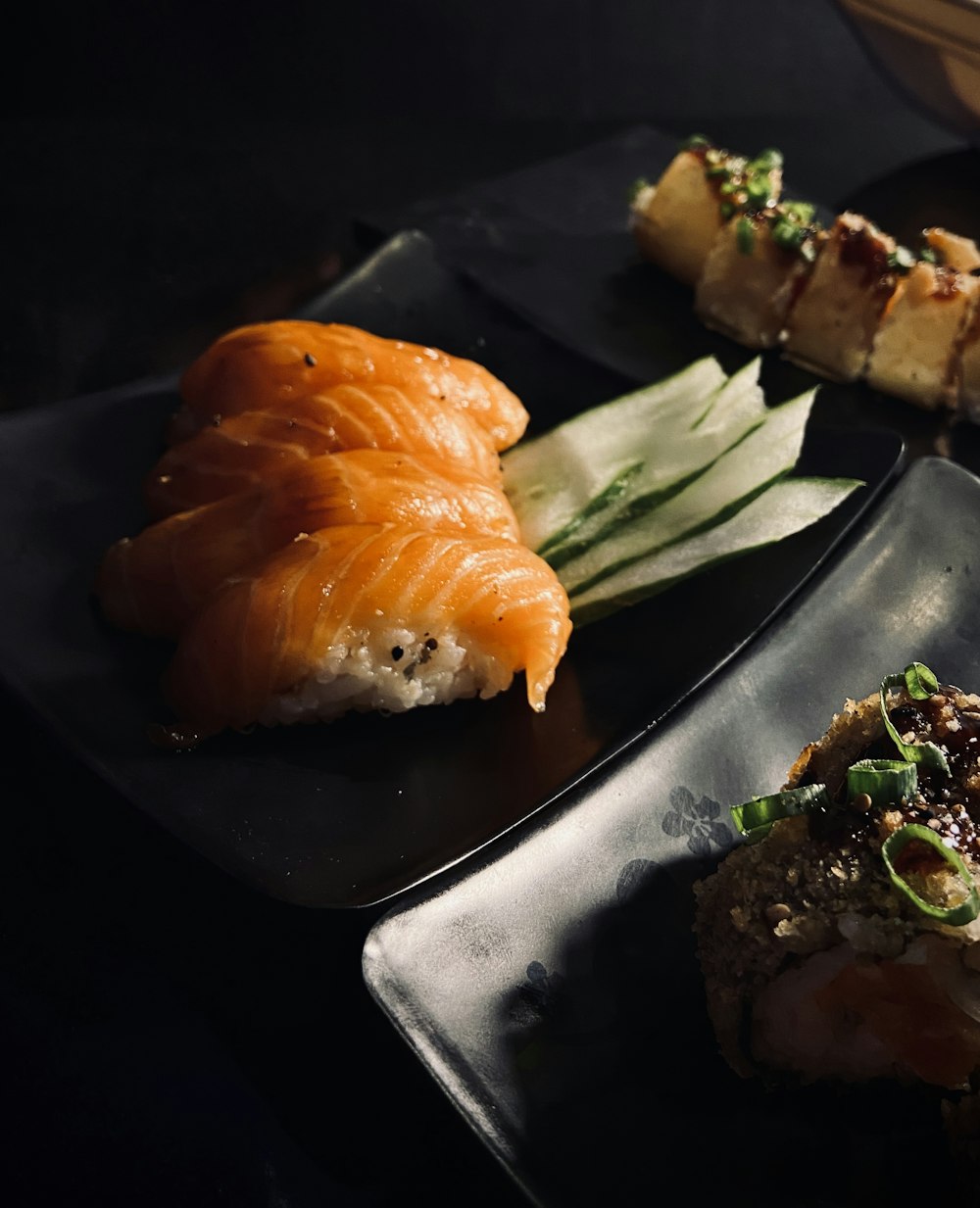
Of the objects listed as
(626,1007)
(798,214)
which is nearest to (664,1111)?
(626,1007)

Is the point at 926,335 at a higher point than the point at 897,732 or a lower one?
lower

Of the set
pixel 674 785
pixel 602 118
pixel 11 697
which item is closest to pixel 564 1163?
pixel 674 785

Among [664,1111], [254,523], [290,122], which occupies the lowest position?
[664,1111]

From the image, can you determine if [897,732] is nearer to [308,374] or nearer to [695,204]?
[308,374]

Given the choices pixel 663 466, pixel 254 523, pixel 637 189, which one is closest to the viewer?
pixel 254 523

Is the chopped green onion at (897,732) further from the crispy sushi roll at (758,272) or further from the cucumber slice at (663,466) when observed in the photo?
the crispy sushi roll at (758,272)

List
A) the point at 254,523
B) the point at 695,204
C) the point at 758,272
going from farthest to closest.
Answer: the point at 695,204 < the point at 758,272 < the point at 254,523
